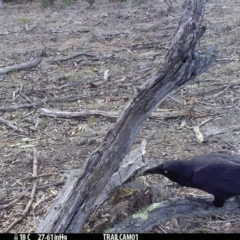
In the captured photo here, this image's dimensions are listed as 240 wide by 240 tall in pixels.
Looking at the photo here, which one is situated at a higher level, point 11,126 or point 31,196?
point 31,196

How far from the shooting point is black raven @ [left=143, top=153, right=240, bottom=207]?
331cm

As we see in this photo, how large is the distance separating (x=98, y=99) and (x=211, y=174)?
3.55 meters

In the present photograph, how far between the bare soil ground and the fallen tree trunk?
39 centimetres

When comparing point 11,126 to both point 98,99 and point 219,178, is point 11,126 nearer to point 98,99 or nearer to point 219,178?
point 98,99

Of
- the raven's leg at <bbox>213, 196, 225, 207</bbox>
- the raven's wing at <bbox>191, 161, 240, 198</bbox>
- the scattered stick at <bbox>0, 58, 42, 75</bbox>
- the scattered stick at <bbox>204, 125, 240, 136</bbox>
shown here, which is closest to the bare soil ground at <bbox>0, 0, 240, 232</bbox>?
the scattered stick at <bbox>204, 125, 240, 136</bbox>

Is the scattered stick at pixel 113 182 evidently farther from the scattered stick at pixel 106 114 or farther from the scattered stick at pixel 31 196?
the scattered stick at pixel 106 114

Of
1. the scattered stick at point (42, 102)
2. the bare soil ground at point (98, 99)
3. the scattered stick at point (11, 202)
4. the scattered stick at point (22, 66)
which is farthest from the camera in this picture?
the scattered stick at point (22, 66)

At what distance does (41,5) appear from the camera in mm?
15172

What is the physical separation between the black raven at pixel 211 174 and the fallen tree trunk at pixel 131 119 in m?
0.39

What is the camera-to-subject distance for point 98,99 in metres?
6.75

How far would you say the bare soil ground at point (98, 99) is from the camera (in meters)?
4.33

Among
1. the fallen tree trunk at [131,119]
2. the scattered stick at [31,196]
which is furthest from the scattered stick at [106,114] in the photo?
the fallen tree trunk at [131,119]

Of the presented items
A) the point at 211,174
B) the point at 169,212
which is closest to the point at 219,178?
the point at 211,174

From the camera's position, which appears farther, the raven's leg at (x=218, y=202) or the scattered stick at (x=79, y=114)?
the scattered stick at (x=79, y=114)
